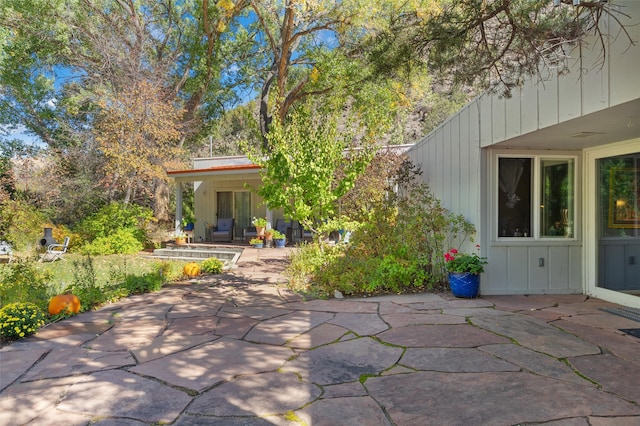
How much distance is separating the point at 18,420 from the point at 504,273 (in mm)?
5631

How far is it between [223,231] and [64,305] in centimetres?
979

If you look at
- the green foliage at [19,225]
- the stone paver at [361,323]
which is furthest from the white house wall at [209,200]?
the stone paver at [361,323]

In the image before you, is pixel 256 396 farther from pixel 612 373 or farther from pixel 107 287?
pixel 107 287

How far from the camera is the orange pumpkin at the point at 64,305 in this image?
4.74 metres

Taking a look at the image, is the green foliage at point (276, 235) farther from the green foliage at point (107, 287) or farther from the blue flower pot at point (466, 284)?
the blue flower pot at point (466, 284)

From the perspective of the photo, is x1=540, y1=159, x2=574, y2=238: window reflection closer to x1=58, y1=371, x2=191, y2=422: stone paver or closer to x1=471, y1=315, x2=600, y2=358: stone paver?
x1=471, y1=315, x2=600, y2=358: stone paver

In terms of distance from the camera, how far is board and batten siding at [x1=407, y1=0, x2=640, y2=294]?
3.84 metres

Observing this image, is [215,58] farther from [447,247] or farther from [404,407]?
[404,407]

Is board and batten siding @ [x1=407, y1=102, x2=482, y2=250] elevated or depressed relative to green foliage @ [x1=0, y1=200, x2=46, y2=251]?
elevated

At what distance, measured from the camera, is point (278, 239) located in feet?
43.1

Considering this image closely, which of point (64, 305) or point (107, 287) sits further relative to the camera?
point (107, 287)

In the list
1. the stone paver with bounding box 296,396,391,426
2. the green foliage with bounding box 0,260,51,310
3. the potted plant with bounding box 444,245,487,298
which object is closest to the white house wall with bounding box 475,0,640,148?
the potted plant with bounding box 444,245,487,298

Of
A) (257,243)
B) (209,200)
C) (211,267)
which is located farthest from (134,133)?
(211,267)

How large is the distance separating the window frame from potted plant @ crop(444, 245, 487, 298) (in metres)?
0.50
